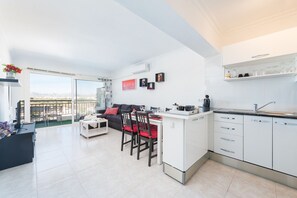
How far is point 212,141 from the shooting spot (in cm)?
237

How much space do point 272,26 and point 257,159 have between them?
2.32m

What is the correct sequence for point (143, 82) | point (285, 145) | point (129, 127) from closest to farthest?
point (285, 145) < point (129, 127) < point (143, 82)

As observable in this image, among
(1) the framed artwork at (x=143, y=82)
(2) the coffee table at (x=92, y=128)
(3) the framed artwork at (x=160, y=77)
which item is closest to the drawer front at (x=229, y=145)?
(3) the framed artwork at (x=160, y=77)

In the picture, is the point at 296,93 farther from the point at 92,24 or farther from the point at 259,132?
the point at 92,24

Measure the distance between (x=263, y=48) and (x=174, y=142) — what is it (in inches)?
84.3

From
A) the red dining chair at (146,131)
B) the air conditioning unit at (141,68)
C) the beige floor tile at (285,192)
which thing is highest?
the air conditioning unit at (141,68)

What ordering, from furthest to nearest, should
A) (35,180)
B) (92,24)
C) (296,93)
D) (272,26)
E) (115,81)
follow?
(115,81) → (92,24) → (272,26) → (296,93) → (35,180)

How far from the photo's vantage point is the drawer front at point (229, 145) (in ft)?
6.72

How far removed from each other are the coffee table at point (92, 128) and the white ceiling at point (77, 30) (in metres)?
2.20

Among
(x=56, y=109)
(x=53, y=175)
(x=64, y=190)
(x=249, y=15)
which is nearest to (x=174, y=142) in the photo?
(x=64, y=190)

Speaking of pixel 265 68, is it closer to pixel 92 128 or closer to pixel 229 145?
pixel 229 145

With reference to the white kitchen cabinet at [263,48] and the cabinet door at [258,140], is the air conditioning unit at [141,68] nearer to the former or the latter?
the white kitchen cabinet at [263,48]

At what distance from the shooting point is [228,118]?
2.16 m

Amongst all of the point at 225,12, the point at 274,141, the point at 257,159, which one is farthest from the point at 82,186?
the point at 225,12
